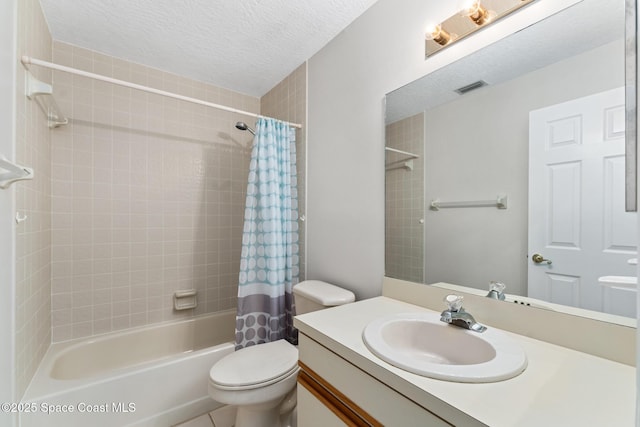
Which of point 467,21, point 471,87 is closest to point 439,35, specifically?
point 467,21

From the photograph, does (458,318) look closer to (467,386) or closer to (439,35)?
(467,386)

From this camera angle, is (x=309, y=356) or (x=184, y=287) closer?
(x=309, y=356)

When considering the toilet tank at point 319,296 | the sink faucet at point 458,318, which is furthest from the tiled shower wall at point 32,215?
the sink faucet at point 458,318

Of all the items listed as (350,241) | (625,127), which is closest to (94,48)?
(350,241)

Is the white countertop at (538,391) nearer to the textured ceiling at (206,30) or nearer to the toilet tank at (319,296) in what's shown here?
the toilet tank at (319,296)

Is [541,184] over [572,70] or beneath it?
beneath

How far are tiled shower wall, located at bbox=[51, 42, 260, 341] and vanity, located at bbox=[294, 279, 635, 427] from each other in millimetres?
1518

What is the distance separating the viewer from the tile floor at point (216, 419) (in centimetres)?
148

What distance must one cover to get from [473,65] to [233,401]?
5.49ft

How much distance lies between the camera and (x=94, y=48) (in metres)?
1.76

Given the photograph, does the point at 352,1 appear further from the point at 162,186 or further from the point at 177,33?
the point at 162,186

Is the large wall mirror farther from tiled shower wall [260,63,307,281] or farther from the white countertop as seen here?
tiled shower wall [260,63,307,281]

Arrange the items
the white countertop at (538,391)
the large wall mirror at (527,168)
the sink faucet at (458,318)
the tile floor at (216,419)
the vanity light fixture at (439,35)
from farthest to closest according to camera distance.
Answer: the tile floor at (216,419)
the vanity light fixture at (439,35)
the sink faucet at (458,318)
the large wall mirror at (527,168)
the white countertop at (538,391)

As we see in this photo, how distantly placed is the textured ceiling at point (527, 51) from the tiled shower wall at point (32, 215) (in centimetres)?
168
